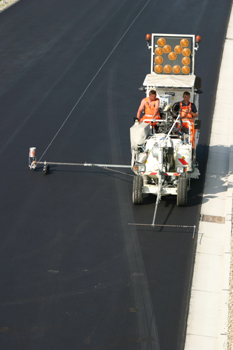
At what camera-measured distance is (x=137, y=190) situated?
50.4ft

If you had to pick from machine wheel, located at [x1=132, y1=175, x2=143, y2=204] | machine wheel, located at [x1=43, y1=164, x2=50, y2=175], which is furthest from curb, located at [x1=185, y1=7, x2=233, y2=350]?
machine wheel, located at [x1=43, y1=164, x2=50, y2=175]

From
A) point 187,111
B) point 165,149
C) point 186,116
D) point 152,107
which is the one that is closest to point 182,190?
point 165,149

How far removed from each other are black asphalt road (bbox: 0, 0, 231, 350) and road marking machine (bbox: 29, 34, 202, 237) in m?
0.54

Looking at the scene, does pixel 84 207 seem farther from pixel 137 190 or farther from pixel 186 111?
pixel 186 111

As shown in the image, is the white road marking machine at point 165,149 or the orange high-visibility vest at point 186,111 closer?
the white road marking machine at point 165,149

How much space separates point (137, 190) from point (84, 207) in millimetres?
1438

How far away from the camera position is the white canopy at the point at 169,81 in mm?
17594

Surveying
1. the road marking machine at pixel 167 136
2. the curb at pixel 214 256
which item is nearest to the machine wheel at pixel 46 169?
the road marking machine at pixel 167 136

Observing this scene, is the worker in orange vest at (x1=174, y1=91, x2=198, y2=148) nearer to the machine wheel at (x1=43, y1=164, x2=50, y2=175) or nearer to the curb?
the curb

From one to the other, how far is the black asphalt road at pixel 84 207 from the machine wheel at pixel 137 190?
231mm

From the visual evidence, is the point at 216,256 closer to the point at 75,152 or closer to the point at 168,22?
the point at 75,152

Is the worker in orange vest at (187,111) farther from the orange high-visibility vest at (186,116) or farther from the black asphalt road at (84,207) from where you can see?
the black asphalt road at (84,207)

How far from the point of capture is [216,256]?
13703mm

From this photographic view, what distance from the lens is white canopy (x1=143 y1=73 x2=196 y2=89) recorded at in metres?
17.6
